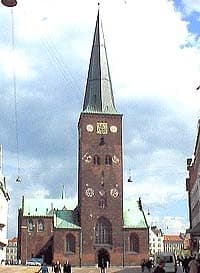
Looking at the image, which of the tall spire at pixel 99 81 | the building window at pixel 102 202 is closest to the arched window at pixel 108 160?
the building window at pixel 102 202

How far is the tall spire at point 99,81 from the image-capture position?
101875mm

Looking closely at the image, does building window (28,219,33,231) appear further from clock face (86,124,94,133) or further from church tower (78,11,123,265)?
clock face (86,124,94,133)

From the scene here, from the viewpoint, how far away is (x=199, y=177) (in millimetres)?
68812

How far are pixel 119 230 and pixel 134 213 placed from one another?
8.33 meters

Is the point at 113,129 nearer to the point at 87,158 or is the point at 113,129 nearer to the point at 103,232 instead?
the point at 87,158

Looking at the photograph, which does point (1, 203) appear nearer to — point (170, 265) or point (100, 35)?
point (100, 35)

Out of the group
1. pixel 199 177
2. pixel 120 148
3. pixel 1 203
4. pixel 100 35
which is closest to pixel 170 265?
pixel 199 177

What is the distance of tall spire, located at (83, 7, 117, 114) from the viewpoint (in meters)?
102

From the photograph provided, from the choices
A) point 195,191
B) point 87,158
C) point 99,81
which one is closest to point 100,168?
point 87,158

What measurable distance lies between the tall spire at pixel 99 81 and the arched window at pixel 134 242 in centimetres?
2252

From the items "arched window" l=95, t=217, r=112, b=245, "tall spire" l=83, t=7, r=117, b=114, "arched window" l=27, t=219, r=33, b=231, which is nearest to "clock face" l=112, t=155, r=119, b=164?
"tall spire" l=83, t=7, r=117, b=114

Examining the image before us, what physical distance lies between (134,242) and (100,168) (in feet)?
47.1

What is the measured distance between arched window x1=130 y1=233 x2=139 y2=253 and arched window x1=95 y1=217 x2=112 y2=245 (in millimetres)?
4024

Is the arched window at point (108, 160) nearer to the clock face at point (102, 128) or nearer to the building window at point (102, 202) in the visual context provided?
the clock face at point (102, 128)
